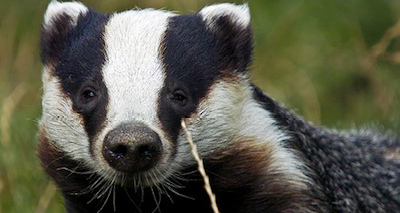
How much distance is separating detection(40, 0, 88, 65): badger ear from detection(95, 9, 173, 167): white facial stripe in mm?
287

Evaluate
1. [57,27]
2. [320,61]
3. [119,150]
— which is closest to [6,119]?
[57,27]

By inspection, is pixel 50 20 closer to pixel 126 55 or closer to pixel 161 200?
pixel 126 55

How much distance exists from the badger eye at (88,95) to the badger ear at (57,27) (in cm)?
38

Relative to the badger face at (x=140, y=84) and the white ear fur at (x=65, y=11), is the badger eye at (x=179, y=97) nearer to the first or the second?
the badger face at (x=140, y=84)

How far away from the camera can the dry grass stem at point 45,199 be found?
5926 millimetres

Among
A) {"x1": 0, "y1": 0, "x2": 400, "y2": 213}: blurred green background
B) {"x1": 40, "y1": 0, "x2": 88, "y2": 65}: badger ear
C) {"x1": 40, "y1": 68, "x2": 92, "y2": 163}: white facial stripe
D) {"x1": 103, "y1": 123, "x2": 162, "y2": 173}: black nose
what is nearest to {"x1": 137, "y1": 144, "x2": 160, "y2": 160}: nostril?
{"x1": 103, "y1": 123, "x2": 162, "y2": 173}: black nose

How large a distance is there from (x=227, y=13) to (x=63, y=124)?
996 millimetres

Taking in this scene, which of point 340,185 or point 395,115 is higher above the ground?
point 395,115

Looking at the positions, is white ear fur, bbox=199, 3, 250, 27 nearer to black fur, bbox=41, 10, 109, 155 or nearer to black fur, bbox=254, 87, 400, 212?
black fur, bbox=254, 87, 400, 212

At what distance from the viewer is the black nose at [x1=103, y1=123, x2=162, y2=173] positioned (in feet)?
14.1

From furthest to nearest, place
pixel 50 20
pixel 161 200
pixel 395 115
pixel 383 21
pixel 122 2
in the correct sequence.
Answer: pixel 122 2, pixel 383 21, pixel 395 115, pixel 50 20, pixel 161 200

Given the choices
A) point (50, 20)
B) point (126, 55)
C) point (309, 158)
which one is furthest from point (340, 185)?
point (50, 20)

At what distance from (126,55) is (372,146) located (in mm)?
2015

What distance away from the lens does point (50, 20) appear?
5266 mm
